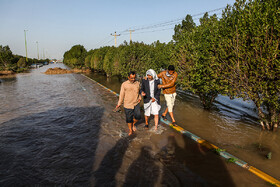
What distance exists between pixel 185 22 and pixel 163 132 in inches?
1526

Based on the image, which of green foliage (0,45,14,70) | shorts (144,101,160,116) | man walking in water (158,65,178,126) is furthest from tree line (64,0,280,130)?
green foliage (0,45,14,70)

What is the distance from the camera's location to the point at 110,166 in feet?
13.4

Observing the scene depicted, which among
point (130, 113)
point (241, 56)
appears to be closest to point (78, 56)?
point (130, 113)

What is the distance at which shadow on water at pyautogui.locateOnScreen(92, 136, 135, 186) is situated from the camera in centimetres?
358

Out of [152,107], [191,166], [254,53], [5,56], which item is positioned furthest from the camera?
[5,56]

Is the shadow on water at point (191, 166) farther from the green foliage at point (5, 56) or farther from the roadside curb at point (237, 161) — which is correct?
the green foliage at point (5, 56)

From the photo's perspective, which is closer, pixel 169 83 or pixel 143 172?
pixel 143 172

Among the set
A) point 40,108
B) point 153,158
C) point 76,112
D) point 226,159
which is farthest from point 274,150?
point 40,108

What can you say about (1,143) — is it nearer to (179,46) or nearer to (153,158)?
(153,158)

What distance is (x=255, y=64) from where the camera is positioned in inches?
214

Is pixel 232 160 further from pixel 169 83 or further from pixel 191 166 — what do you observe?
pixel 169 83

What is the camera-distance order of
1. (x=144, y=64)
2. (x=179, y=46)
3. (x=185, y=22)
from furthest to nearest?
(x=185, y=22) < (x=144, y=64) < (x=179, y=46)

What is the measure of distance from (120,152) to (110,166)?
66cm

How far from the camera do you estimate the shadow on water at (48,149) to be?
3.73 meters
